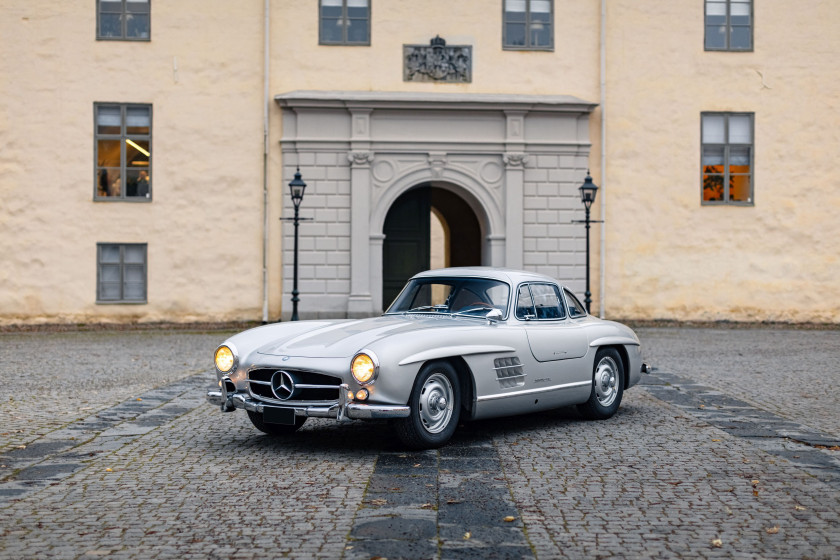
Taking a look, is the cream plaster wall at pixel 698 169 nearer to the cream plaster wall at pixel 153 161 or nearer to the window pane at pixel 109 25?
the cream plaster wall at pixel 153 161

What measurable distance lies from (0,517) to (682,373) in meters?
9.89

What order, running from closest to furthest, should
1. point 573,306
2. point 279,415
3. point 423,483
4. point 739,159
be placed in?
point 423,483 → point 279,415 → point 573,306 → point 739,159

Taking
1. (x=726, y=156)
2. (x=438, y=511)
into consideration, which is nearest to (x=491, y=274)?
(x=438, y=511)

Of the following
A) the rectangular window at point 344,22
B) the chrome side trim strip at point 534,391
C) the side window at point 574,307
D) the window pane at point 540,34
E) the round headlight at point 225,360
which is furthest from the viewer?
the window pane at point 540,34

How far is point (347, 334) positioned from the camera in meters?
7.71

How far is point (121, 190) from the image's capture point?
2319 cm

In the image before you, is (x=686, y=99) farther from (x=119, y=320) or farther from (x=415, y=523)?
(x=415, y=523)

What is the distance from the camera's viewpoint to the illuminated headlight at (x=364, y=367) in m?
6.99

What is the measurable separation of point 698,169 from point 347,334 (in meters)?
18.1

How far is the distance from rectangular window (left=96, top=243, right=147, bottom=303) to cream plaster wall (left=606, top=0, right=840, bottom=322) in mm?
11026

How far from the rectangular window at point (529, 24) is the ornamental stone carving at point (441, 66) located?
43.8 inches

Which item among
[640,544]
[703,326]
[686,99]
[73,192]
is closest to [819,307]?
[703,326]

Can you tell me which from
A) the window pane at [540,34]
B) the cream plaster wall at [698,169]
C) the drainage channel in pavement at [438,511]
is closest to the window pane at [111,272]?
the window pane at [540,34]

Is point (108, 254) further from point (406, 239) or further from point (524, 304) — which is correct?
point (524, 304)
